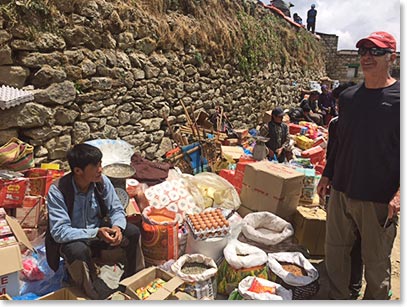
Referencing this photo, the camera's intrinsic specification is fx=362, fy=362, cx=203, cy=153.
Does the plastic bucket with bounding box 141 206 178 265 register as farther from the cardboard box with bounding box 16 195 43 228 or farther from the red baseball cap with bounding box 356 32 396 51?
the red baseball cap with bounding box 356 32 396 51

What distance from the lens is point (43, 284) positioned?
2.97 meters

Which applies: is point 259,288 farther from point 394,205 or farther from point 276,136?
point 276,136

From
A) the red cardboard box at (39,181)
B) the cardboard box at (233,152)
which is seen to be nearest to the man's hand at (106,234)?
the red cardboard box at (39,181)

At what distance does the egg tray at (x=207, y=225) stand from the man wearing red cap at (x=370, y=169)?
99 cm

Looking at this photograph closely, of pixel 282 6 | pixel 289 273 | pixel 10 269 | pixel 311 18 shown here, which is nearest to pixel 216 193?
pixel 289 273

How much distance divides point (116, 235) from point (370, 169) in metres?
1.90

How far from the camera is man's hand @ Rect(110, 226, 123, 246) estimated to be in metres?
2.69

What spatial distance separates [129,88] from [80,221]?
10.1ft

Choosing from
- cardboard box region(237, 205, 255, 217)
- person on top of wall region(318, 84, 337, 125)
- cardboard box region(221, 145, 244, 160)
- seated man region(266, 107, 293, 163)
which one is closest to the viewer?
cardboard box region(237, 205, 255, 217)

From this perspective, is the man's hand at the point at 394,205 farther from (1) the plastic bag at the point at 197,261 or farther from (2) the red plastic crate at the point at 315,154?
(2) the red plastic crate at the point at 315,154

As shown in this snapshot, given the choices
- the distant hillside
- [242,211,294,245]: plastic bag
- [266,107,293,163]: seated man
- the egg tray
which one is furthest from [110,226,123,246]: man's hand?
[266,107,293,163]: seated man

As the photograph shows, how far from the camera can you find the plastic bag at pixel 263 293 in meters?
2.66

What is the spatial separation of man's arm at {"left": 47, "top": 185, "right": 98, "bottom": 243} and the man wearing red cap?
1910mm

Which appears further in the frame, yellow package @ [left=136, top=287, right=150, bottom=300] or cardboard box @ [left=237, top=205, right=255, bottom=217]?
cardboard box @ [left=237, top=205, right=255, bottom=217]
